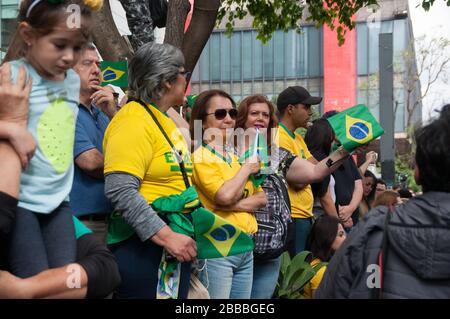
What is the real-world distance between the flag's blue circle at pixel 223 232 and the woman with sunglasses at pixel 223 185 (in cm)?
34

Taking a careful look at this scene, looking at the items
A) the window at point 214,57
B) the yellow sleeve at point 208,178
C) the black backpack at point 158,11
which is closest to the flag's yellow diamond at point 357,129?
the yellow sleeve at point 208,178

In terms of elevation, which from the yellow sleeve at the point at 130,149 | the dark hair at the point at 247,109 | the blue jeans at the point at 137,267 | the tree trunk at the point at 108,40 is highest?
the tree trunk at the point at 108,40

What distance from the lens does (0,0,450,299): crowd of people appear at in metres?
2.01

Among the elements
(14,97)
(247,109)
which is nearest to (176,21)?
(247,109)

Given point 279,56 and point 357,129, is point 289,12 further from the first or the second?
point 279,56

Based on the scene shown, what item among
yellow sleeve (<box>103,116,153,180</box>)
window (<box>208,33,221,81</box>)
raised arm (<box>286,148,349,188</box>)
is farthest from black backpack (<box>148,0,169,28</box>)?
window (<box>208,33,221,81</box>)

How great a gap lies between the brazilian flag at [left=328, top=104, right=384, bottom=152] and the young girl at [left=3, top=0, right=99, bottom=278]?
2.51 meters

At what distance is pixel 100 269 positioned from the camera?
2049mm

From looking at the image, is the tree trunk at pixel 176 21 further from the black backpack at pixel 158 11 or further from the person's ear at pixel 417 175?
the person's ear at pixel 417 175

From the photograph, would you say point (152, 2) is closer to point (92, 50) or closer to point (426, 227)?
point (92, 50)

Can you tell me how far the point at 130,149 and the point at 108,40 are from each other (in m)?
3.27

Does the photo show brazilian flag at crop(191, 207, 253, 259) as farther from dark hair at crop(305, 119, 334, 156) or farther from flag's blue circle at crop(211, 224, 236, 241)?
dark hair at crop(305, 119, 334, 156)

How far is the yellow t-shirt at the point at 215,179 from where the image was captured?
3.72m

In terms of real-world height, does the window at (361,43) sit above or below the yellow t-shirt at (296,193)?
above
